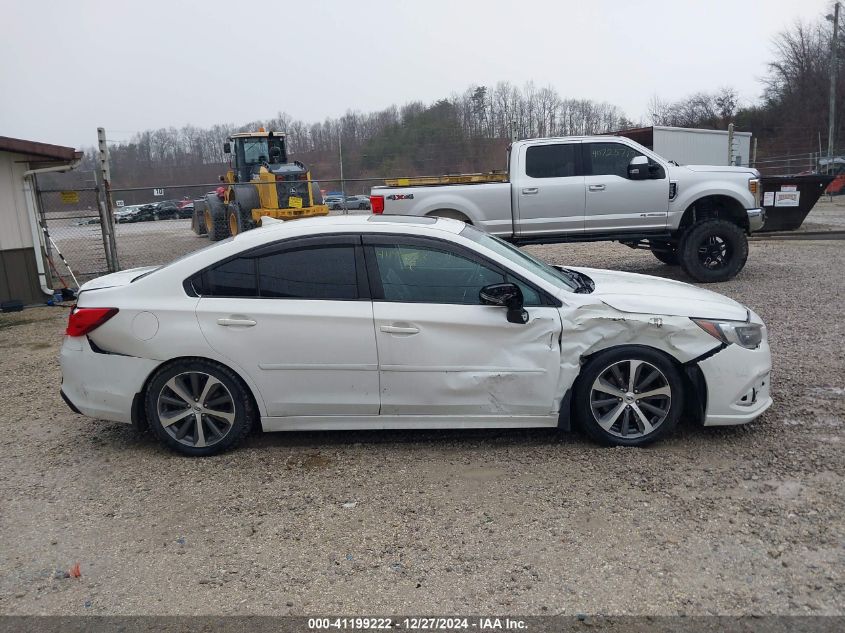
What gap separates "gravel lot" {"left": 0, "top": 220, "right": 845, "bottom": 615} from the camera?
3160 millimetres

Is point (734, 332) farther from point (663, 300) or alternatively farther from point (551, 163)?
point (551, 163)

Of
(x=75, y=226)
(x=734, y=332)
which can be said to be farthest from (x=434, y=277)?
(x=75, y=226)

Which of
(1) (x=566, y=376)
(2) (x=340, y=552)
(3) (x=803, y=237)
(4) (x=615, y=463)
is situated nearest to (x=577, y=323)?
(1) (x=566, y=376)

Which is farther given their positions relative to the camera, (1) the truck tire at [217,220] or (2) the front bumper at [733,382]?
(1) the truck tire at [217,220]

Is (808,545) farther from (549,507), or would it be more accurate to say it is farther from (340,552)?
(340,552)

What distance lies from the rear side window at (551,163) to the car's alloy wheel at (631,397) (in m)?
6.76

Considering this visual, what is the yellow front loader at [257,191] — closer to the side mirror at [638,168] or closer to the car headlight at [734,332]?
the side mirror at [638,168]

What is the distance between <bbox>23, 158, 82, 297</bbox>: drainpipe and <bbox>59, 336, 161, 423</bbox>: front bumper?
7.54 metres

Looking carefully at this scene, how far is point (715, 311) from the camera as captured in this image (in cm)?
464

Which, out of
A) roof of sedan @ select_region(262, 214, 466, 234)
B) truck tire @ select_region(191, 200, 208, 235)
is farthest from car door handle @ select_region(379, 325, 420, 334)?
truck tire @ select_region(191, 200, 208, 235)

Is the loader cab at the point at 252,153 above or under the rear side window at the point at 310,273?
above

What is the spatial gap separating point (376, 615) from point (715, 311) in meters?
2.97

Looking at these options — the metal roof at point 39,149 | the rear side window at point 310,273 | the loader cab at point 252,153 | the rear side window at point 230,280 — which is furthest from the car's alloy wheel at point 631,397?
the loader cab at point 252,153

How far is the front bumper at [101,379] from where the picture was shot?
4.62 meters
